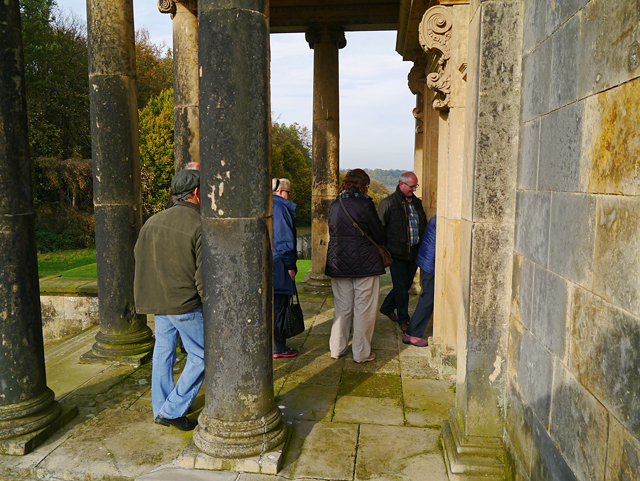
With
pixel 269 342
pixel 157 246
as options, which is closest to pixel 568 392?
pixel 269 342

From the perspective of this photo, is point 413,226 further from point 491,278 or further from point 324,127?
point 324,127

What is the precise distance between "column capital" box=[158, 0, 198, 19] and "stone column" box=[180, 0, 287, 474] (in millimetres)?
3568

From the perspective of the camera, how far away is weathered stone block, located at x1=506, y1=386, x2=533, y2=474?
2775 millimetres

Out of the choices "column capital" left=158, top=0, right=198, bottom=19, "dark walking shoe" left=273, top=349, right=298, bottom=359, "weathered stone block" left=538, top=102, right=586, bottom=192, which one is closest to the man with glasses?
"dark walking shoe" left=273, top=349, right=298, bottom=359

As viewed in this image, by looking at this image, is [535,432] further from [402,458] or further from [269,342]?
[269,342]

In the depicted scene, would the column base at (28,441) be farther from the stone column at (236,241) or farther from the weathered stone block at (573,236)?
the weathered stone block at (573,236)

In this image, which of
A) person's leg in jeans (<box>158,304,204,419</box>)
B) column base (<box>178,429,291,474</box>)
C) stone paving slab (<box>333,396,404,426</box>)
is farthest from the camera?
stone paving slab (<box>333,396,404,426</box>)

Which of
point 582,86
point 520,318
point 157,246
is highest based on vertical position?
point 582,86

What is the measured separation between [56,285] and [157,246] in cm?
588

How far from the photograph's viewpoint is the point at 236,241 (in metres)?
3.23

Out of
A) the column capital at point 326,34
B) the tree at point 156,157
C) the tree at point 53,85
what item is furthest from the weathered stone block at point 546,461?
the tree at point 53,85

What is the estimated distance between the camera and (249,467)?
132 inches

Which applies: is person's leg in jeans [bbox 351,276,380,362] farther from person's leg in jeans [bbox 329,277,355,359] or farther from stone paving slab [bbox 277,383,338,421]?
stone paving slab [bbox 277,383,338,421]

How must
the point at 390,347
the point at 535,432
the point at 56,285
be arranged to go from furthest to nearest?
the point at 56,285, the point at 390,347, the point at 535,432
